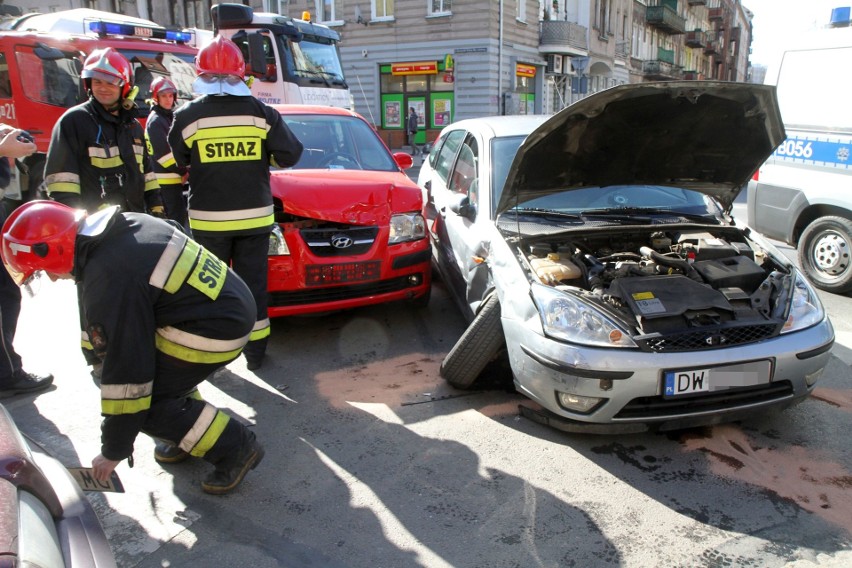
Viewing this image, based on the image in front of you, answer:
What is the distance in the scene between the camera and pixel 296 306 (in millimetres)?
4414

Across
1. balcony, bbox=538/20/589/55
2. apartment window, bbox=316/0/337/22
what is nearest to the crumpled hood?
apartment window, bbox=316/0/337/22

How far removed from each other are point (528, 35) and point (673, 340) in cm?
2496

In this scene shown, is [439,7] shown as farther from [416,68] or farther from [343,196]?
[343,196]

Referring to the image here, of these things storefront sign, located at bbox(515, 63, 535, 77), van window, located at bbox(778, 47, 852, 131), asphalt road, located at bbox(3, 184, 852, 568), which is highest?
storefront sign, located at bbox(515, 63, 535, 77)

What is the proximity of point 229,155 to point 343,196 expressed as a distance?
3.16 ft

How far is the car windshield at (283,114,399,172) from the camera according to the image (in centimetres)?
527

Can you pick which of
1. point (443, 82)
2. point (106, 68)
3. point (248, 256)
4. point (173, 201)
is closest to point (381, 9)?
point (443, 82)

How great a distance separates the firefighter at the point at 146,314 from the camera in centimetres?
219

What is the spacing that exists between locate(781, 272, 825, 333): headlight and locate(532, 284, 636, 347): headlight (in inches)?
34.4

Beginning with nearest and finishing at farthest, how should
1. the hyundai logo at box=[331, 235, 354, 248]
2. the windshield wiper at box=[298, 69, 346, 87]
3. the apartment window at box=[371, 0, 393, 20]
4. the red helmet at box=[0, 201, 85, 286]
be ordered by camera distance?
1. the red helmet at box=[0, 201, 85, 286]
2. the hyundai logo at box=[331, 235, 354, 248]
3. the windshield wiper at box=[298, 69, 346, 87]
4. the apartment window at box=[371, 0, 393, 20]

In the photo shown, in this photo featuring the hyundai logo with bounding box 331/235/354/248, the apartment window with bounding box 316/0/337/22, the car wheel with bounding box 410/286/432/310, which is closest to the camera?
the hyundai logo with bounding box 331/235/354/248

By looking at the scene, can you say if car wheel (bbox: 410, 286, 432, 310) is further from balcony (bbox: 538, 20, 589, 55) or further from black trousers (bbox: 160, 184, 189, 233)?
balcony (bbox: 538, 20, 589, 55)

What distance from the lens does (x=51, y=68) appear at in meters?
8.77

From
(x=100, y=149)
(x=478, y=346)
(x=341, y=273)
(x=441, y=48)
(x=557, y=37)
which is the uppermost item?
(x=557, y=37)
